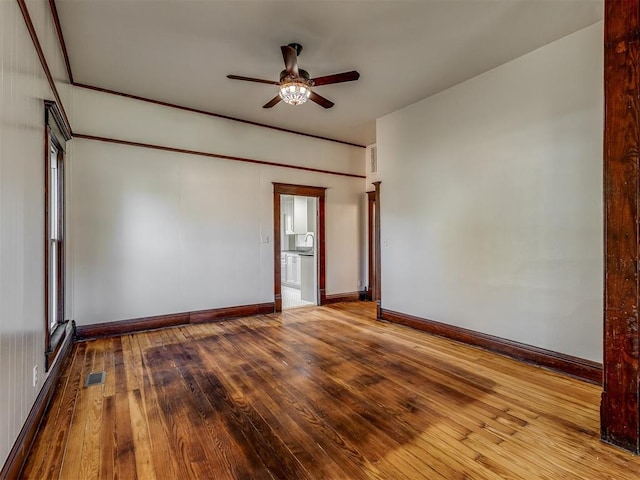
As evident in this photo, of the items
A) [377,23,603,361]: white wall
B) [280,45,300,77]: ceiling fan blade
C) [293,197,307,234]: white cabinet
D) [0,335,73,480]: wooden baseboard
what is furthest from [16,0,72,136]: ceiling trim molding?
[293,197,307,234]: white cabinet

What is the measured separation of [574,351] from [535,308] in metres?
0.47

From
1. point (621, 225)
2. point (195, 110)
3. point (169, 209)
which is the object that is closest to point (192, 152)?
point (195, 110)

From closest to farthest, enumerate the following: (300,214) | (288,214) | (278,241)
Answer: (278,241) → (300,214) → (288,214)

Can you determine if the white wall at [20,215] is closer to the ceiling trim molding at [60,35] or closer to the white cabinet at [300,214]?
the ceiling trim molding at [60,35]

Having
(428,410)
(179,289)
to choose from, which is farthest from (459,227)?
(179,289)

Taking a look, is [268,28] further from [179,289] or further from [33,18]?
[179,289]

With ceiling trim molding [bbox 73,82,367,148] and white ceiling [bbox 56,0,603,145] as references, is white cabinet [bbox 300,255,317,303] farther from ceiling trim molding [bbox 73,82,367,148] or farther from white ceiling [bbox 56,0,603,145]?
white ceiling [bbox 56,0,603,145]

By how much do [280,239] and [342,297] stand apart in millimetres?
1726

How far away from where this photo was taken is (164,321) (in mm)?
4539

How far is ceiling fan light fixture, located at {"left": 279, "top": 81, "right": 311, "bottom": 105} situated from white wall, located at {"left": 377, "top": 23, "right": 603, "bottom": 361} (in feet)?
6.81

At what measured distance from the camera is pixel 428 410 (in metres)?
2.38

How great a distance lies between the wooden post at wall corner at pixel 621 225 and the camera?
192 cm

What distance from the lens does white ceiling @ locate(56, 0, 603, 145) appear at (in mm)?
2674

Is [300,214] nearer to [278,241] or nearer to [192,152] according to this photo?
[278,241]
